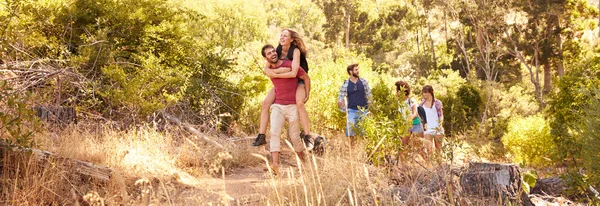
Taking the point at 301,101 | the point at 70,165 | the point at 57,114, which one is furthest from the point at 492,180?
the point at 57,114

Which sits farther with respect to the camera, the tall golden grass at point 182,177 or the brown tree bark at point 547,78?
the brown tree bark at point 547,78

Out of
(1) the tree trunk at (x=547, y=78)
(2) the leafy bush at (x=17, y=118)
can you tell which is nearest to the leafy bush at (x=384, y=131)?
(2) the leafy bush at (x=17, y=118)

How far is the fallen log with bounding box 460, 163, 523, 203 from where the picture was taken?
15.1 ft

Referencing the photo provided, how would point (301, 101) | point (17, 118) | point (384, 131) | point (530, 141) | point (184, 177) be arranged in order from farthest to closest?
point (530, 141)
point (184, 177)
point (301, 101)
point (384, 131)
point (17, 118)

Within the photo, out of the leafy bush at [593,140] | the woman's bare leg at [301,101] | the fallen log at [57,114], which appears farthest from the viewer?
the fallen log at [57,114]

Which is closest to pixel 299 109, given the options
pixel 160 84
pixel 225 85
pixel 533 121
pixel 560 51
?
pixel 160 84

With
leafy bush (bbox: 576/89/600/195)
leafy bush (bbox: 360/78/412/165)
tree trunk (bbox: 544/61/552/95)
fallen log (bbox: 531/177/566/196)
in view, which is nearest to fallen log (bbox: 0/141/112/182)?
leafy bush (bbox: 360/78/412/165)

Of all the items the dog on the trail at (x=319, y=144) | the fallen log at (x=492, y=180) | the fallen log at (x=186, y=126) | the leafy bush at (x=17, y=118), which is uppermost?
the leafy bush at (x=17, y=118)

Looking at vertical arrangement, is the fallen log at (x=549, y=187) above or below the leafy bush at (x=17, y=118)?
below

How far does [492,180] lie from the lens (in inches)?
185

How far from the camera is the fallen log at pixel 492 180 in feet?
15.1

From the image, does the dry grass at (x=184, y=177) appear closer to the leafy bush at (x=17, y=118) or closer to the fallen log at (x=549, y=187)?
the leafy bush at (x=17, y=118)

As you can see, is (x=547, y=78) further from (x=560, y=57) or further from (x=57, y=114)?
(x=57, y=114)

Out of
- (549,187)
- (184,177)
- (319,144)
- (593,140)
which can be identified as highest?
(593,140)
